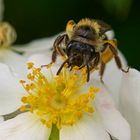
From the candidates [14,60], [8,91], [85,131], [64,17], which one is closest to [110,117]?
[85,131]

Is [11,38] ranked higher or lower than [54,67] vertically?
higher

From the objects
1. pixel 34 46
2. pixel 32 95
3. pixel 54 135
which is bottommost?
pixel 54 135

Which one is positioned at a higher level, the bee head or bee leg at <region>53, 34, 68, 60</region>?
bee leg at <region>53, 34, 68, 60</region>

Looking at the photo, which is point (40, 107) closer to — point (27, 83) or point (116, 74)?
point (27, 83)

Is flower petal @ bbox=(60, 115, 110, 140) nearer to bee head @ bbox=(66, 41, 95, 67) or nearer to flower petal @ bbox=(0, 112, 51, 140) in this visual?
flower petal @ bbox=(0, 112, 51, 140)

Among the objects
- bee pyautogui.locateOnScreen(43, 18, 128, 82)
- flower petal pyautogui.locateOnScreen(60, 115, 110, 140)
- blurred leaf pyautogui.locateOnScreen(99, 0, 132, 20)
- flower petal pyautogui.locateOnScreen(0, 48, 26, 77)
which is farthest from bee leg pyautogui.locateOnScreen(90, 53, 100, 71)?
blurred leaf pyautogui.locateOnScreen(99, 0, 132, 20)

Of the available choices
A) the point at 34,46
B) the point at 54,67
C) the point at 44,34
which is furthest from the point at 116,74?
the point at 44,34
